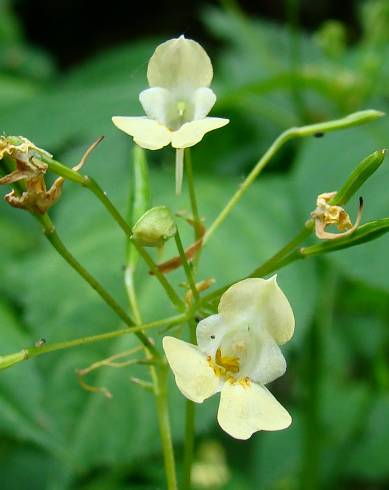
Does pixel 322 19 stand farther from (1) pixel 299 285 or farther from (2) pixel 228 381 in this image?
(2) pixel 228 381

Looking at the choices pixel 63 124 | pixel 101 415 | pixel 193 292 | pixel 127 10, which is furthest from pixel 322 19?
pixel 193 292

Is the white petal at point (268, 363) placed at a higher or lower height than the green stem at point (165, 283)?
lower

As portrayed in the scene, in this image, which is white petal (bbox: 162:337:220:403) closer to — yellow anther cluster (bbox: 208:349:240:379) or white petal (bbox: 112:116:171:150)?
yellow anther cluster (bbox: 208:349:240:379)

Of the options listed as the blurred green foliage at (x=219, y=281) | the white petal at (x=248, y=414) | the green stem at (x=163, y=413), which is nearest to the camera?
the white petal at (x=248, y=414)

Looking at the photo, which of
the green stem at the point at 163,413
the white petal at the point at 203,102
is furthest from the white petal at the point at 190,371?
the white petal at the point at 203,102

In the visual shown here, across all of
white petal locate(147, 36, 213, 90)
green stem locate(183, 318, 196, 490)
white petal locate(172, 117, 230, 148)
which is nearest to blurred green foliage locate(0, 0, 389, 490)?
white petal locate(147, 36, 213, 90)

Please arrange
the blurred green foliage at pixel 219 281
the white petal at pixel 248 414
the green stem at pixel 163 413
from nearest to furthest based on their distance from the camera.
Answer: the white petal at pixel 248 414
the green stem at pixel 163 413
the blurred green foliage at pixel 219 281

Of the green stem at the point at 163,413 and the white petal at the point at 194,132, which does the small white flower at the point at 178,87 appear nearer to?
the white petal at the point at 194,132
